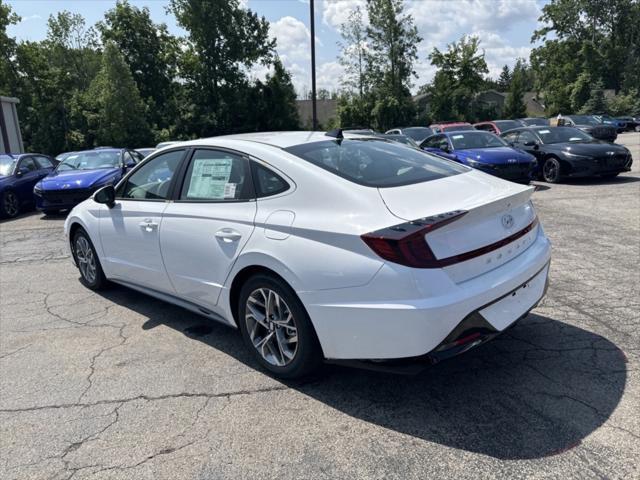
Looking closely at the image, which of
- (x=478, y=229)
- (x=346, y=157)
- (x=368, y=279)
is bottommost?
(x=368, y=279)

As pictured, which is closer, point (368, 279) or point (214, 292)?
point (368, 279)

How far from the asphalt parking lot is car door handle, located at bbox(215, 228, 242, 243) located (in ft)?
3.11

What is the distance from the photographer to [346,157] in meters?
3.56

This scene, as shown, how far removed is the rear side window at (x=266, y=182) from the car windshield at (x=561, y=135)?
11.7m

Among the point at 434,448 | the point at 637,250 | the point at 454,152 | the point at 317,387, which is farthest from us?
the point at 454,152

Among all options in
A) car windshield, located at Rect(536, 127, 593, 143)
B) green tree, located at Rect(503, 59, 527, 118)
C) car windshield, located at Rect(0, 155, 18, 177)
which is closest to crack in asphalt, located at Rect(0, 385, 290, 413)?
car windshield, located at Rect(0, 155, 18, 177)

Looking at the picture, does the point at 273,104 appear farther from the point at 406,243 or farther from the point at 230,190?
the point at 406,243

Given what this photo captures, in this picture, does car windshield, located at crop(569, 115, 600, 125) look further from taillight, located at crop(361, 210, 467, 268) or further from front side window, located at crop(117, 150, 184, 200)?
taillight, located at crop(361, 210, 467, 268)

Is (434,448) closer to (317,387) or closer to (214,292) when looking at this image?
(317,387)

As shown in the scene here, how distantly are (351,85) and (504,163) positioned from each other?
131ft

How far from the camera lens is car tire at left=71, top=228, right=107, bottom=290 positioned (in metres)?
5.34

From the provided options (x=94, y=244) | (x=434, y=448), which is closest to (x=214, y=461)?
(x=434, y=448)

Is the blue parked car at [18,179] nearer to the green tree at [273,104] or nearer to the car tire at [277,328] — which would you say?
the car tire at [277,328]

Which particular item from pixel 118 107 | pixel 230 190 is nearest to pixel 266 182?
pixel 230 190
